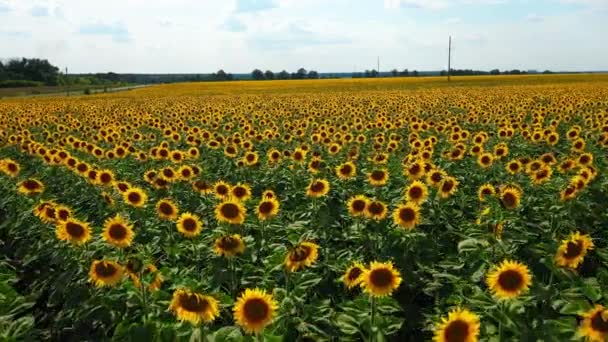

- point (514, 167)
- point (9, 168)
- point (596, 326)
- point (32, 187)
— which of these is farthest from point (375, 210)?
point (9, 168)

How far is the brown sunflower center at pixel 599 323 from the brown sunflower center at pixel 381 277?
120 centimetres

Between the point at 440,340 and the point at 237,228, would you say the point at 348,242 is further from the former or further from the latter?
the point at 440,340

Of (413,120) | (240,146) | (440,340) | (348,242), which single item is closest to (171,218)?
(348,242)

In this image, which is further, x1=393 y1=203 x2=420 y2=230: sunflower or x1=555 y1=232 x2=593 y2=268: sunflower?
x1=393 y1=203 x2=420 y2=230: sunflower

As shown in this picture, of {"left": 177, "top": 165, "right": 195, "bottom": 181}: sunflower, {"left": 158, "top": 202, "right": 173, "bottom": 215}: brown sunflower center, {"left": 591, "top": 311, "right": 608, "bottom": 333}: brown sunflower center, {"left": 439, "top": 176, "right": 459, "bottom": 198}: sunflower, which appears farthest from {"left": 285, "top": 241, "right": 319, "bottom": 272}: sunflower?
{"left": 177, "top": 165, "right": 195, "bottom": 181}: sunflower

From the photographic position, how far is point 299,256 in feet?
13.9

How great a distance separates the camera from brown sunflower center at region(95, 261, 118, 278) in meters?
4.00

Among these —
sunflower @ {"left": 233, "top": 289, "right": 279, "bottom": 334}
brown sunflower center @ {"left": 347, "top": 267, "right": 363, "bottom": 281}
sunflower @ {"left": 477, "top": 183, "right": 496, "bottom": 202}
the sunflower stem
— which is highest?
sunflower @ {"left": 477, "top": 183, "right": 496, "bottom": 202}

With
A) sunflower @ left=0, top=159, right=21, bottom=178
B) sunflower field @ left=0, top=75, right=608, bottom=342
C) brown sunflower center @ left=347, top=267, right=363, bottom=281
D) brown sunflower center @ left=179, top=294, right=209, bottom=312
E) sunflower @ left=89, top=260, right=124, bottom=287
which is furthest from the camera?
sunflower @ left=0, top=159, right=21, bottom=178

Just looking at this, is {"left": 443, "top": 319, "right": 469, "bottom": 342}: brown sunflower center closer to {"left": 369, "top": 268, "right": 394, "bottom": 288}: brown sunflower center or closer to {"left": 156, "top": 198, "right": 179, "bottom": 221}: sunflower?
{"left": 369, "top": 268, "right": 394, "bottom": 288}: brown sunflower center

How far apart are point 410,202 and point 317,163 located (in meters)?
2.50

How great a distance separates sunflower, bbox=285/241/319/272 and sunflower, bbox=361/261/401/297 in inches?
27.2

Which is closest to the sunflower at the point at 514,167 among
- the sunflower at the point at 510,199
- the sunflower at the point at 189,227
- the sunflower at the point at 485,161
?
the sunflower at the point at 485,161

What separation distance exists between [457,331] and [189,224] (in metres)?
3.10
